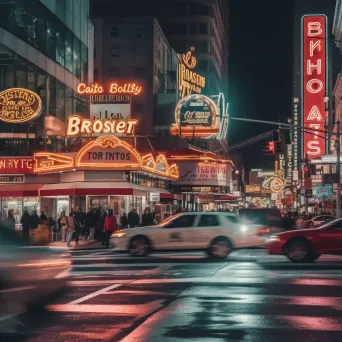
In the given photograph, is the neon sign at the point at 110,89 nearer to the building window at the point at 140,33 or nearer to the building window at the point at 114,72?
the building window at the point at 140,33

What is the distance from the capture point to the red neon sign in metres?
88.6

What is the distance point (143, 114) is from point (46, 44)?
3878 cm

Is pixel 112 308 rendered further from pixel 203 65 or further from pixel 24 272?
pixel 203 65

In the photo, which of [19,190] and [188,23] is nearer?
[19,190]

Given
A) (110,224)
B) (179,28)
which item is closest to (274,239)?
(110,224)

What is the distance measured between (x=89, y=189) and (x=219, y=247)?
1726 centimetres

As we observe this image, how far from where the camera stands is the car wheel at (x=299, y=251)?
75.5ft

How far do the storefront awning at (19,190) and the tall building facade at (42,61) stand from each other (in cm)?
202

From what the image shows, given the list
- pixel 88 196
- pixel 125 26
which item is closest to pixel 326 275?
pixel 88 196

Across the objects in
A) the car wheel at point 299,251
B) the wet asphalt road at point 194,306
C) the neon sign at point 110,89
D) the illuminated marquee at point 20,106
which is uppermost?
the neon sign at point 110,89

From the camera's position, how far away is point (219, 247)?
83.2 feet

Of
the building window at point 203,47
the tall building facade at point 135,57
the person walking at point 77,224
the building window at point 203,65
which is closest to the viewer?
the person walking at point 77,224

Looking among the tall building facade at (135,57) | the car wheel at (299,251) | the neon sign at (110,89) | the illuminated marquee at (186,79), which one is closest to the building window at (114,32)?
the tall building facade at (135,57)

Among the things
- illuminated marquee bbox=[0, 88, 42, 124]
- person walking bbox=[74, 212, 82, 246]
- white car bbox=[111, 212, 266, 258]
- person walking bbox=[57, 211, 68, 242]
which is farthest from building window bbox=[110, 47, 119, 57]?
white car bbox=[111, 212, 266, 258]
